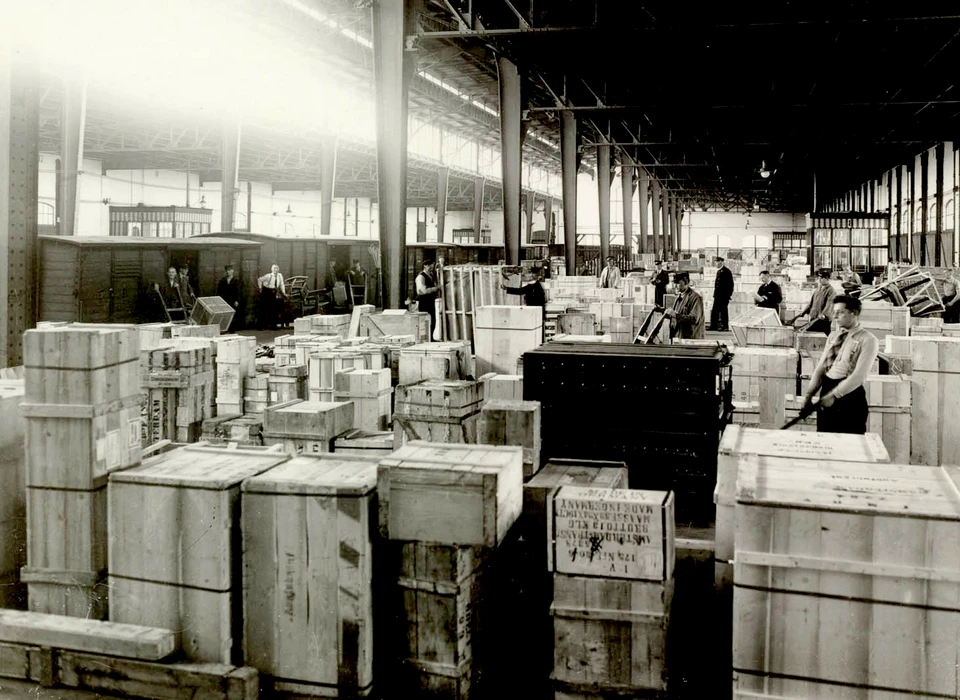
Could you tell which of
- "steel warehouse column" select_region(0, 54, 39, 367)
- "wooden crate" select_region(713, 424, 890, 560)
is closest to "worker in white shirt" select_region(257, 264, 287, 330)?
"steel warehouse column" select_region(0, 54, 39, 367)

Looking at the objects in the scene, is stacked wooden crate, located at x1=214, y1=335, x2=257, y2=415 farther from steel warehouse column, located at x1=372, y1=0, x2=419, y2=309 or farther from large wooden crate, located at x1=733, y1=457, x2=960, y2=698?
large wooden crate, located at x1=733, y1=457, x2=960, y2=698

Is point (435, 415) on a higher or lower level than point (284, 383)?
lower

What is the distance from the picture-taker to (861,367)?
689 centimetres

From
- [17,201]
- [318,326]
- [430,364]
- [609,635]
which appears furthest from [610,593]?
[318,326]

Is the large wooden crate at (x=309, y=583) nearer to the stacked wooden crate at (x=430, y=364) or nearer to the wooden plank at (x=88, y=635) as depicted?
the wooden plank at (x=88, y=635)

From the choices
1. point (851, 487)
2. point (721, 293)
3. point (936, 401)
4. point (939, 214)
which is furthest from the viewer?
point (939, 214)

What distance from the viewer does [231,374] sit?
8945 mm

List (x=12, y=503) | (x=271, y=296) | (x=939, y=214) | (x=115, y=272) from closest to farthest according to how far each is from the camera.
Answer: (x=12, y=503), (x=115, y=272), (x=271, y=296), (x=939, y=214)

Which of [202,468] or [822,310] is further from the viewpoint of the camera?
[822,310]

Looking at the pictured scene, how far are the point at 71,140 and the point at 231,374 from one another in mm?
18950

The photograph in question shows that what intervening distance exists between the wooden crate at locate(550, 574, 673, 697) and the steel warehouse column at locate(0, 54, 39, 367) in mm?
7143

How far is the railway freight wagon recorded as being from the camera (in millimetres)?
17484

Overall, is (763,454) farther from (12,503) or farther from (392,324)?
(392,324)

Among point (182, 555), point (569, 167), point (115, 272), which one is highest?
point (569, 167)
